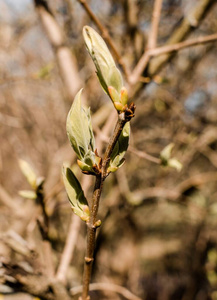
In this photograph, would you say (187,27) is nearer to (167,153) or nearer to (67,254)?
(167,153)

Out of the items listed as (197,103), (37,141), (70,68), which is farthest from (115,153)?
(37,141)

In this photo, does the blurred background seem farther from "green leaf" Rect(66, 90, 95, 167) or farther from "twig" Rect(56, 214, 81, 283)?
"green leaf" Rect(66, 90, 95, 167)

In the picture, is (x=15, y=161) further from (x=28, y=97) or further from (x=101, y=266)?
(x=101, y=266)

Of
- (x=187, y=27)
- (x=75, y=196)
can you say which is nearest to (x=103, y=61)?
(x=75, y=196)

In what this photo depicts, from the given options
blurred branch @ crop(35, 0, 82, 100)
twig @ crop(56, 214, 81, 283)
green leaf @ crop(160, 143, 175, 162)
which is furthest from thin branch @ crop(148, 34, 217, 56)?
twig @ crop(56, 214, 81, 283)

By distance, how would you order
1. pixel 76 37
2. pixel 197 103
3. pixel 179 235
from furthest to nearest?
pixel 179 235, pixel 197 103, pixel 76 37

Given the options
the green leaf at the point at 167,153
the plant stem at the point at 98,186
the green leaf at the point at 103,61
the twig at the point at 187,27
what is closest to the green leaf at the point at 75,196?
the plant stem at the point at 98,186

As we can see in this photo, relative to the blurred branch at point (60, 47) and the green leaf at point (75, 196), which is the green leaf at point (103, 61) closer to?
the green leaf at point (75, 196)
